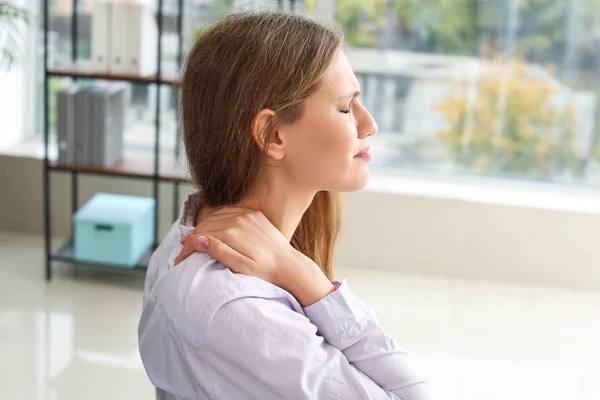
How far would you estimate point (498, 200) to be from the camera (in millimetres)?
3949

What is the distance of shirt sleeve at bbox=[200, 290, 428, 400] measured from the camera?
1.15 m

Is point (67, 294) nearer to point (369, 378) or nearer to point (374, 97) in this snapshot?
point (374, 97)

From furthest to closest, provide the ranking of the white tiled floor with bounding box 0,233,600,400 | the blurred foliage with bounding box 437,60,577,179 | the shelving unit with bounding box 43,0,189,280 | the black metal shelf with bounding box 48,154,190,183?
the blurred foliage with bounding box 437,60,577,179 → the black metal shelf with bounding box 48,154,190,183 → the shelving unit with bounding box 43,0,189,280 → the white tiled floor with bounding box 0,233,600,400

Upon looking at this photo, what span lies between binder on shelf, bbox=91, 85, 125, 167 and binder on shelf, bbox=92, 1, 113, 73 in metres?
0.14

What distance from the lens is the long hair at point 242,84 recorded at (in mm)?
1268

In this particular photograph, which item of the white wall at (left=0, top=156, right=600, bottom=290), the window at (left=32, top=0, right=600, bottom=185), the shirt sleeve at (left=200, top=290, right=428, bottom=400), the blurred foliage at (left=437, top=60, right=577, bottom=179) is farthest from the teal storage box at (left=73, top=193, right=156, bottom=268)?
the shirt sleeve at (left=200, top=290, right=428, bottom=400)

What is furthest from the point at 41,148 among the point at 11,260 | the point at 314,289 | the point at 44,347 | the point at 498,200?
the point at 314,289

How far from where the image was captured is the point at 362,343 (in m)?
1.29

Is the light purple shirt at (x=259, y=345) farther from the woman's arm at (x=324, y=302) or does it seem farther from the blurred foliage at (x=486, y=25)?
the blurred foliage at (x=486, y=25)

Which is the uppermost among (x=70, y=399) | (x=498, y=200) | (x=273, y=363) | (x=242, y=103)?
(x=242, y=103)

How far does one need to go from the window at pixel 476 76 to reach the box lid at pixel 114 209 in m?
0.67

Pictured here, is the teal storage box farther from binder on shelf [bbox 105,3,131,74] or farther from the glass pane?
the glass pane

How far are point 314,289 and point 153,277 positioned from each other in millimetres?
344

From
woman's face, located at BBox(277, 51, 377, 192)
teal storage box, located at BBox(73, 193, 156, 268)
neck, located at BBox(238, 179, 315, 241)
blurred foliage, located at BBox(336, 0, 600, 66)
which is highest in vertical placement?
blurred foliage, located at BBox(336, 0, 600, 66)
